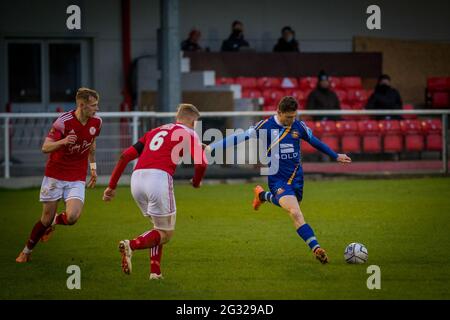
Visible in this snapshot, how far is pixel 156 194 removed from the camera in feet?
29.6

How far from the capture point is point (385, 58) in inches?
1082

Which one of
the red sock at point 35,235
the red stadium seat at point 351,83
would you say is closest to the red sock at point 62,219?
the red sock at point 35,235

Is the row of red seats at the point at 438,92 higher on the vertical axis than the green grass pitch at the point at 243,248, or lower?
higher

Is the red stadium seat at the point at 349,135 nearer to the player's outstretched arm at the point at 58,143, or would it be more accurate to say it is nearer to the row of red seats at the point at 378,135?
the row of red seats at the point at 378,135

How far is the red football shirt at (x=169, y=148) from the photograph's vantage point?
29.7 ft

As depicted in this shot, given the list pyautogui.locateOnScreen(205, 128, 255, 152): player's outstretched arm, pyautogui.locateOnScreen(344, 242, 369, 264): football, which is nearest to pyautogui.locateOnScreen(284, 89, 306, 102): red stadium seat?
pyautogui.locateOnScreen(205, 128, 255, 152): player's outstretched arm

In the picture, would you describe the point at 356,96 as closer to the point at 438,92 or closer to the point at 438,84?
the point at 438,92

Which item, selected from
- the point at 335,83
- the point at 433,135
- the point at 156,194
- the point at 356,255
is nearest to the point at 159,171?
the point at 156,194

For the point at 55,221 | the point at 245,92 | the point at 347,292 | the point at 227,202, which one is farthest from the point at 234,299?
the point at 245,92

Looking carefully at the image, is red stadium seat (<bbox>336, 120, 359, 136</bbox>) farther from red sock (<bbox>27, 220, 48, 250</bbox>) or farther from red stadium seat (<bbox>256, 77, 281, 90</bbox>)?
red sock (<bbox>27, 220, 48, 250</bbox>)

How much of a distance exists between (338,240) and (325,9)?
1683cm

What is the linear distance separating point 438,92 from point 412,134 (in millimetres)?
4395

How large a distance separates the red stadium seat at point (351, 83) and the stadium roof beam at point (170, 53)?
6220 millimetres

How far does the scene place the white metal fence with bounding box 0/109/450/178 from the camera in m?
19.0
